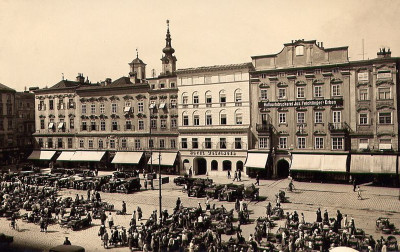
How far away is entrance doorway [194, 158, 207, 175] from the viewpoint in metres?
57.7

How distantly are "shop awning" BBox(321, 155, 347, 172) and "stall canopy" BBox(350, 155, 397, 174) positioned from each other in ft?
3.50

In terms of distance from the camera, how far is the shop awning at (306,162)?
159 feet

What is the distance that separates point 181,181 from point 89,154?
2447 cm

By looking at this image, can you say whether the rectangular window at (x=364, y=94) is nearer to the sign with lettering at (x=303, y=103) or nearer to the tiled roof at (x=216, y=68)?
the sign with lettering at (x=303, y=103)

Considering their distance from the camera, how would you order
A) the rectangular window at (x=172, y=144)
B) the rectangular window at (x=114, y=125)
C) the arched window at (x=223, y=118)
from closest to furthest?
1. the arched window at (x=223, y=118)
2. the rectangular window at (x=172, y=144)
3. the rectangular window at (x=114, y=125)

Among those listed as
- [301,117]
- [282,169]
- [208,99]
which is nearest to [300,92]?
[301,117]

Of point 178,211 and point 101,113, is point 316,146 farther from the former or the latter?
point 101,113

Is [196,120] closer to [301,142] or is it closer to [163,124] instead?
[163,124]

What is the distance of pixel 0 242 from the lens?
2777cm

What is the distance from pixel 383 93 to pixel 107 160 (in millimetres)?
45135

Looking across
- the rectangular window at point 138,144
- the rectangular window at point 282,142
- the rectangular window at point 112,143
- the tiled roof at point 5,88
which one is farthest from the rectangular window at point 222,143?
the tiled roof at point 5,88

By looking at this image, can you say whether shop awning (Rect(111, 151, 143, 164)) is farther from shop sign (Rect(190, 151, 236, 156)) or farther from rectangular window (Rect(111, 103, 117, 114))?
shop sign (Rect(190, 151, 236, 156))

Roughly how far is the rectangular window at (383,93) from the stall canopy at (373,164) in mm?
7326

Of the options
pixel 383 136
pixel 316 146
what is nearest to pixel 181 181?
pixel 316 146
